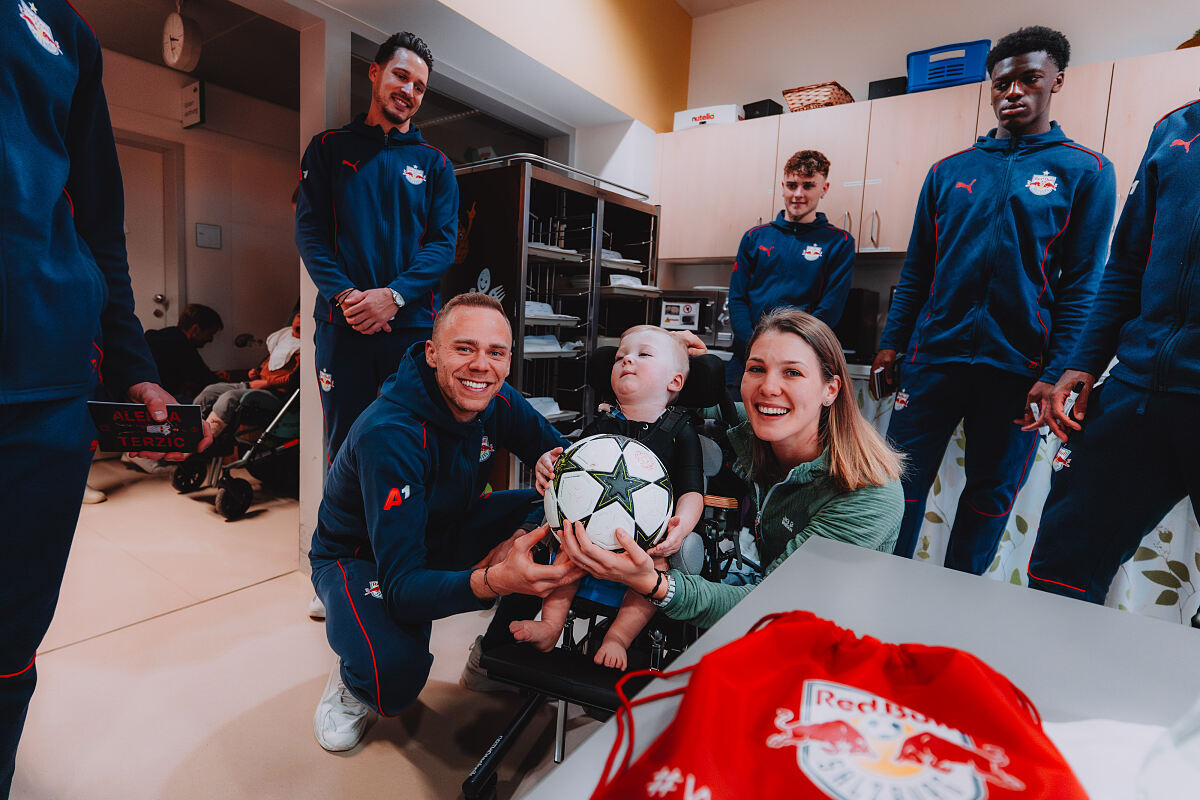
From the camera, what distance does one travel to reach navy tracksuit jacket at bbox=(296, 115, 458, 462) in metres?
2.33

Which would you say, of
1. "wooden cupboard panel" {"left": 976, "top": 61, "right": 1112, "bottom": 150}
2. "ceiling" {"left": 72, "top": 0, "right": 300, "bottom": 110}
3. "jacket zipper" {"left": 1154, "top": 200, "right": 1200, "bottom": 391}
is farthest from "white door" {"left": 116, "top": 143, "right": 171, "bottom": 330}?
"wooden cupboard panel" {"left": 976, "top": 61, "right": 1112, "bottom": 150}

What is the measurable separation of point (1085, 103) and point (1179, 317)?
82.9 inches

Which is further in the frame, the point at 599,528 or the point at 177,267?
the point at 177,267

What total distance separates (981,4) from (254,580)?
15.7 ft

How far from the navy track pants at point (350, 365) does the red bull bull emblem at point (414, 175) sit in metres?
0.59

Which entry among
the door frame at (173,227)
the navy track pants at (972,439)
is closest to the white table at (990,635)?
the navy track pants at (972,439)

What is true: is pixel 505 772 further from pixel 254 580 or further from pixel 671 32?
pixel 671 32

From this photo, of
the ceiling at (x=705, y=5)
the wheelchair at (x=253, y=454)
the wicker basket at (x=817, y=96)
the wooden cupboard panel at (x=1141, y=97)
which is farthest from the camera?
the ceiling at (x=705, y=5)

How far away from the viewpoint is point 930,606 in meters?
0.80

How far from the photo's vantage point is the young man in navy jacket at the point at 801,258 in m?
3.04

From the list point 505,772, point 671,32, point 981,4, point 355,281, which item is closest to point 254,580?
point 355,281

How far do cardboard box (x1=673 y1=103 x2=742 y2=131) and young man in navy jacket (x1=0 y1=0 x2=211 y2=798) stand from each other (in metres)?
3.42

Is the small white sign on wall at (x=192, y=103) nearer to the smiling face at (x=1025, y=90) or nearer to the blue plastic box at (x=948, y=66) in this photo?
the blue plastic box at (x=948, y=66)

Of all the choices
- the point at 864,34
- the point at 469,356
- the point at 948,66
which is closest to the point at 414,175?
the point at 469,356
